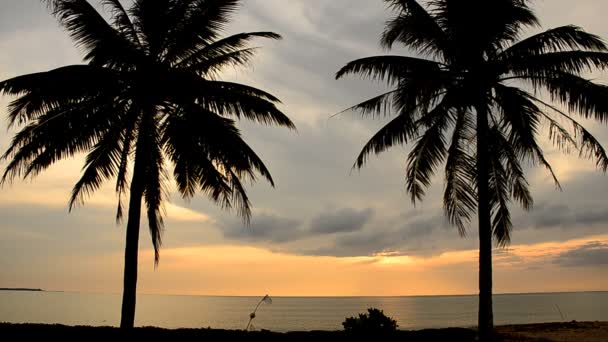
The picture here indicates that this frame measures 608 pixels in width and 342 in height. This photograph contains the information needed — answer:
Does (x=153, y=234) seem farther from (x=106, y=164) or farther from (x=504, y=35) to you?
(x=504, y=35)

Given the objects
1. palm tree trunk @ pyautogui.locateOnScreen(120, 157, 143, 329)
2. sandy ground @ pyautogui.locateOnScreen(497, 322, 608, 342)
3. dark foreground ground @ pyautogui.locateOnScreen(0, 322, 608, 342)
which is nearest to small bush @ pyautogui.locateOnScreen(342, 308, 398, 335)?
dark foreground ground @ pyautogui.locateOnScreen(0, 322, 608, 342)

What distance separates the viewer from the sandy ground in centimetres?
1650

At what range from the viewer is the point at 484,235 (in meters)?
15.4

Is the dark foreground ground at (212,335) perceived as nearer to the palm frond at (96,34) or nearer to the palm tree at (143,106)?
the palm tree at (143,106)

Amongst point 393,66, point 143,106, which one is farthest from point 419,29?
point 143,106

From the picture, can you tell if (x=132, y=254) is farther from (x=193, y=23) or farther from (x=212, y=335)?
(x=193, y=23)

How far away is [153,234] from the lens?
16.6 metres

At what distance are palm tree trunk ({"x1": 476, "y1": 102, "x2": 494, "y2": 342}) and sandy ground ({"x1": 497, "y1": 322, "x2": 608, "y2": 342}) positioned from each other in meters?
1.79

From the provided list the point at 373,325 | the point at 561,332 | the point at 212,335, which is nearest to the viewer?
the point at 373,325

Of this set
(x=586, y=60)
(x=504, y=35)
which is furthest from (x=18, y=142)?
(x=586, y=60)

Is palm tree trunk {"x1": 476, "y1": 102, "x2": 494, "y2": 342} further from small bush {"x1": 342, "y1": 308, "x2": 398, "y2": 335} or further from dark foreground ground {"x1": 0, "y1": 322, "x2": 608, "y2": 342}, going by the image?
small bush {"x1": 342, "y1": 308, "x2": 398, "y2": 335}

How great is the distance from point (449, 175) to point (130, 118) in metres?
10.1

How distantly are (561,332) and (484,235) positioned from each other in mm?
5955

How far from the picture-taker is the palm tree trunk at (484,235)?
15.0 metres
